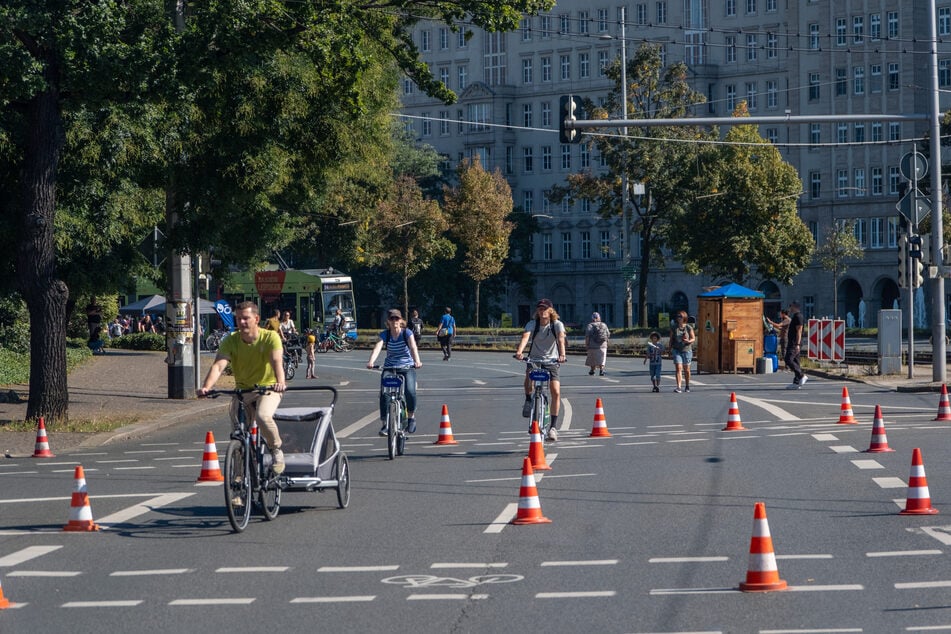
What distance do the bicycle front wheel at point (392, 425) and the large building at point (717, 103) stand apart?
5327 cm

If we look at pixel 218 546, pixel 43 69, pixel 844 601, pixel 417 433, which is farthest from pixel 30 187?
pixel 844 601

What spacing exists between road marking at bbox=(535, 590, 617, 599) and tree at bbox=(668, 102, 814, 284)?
5920 cm

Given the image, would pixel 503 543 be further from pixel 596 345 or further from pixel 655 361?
pixel 596 345

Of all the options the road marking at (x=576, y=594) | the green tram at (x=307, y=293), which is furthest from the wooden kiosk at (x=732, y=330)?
the road marking at (x=576, y=594)

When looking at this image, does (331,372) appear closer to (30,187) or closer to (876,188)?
(30,187)

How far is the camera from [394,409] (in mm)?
17500

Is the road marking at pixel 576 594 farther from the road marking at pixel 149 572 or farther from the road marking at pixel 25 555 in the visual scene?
the road marking at pixel 25 555

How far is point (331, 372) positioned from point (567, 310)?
5193cm

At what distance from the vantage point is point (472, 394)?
107 ft

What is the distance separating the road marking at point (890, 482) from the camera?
13.8 metres

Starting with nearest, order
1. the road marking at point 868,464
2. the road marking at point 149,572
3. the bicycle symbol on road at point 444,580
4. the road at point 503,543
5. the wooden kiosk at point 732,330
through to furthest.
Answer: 1. the road at point 503,543
2. the bicycle symbol on road at point 444,580
3. the road marking at point 149,572
4. the road marking at point 868,464
5. the wooden kiosk at point 732,330

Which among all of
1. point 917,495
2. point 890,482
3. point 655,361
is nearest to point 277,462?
point 917,495

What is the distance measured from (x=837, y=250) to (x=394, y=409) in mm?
62067

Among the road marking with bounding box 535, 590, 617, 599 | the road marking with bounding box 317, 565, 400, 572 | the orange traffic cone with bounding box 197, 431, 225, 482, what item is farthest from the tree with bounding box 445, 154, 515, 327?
the road marking with bounding box 535, 590, 617, 599
